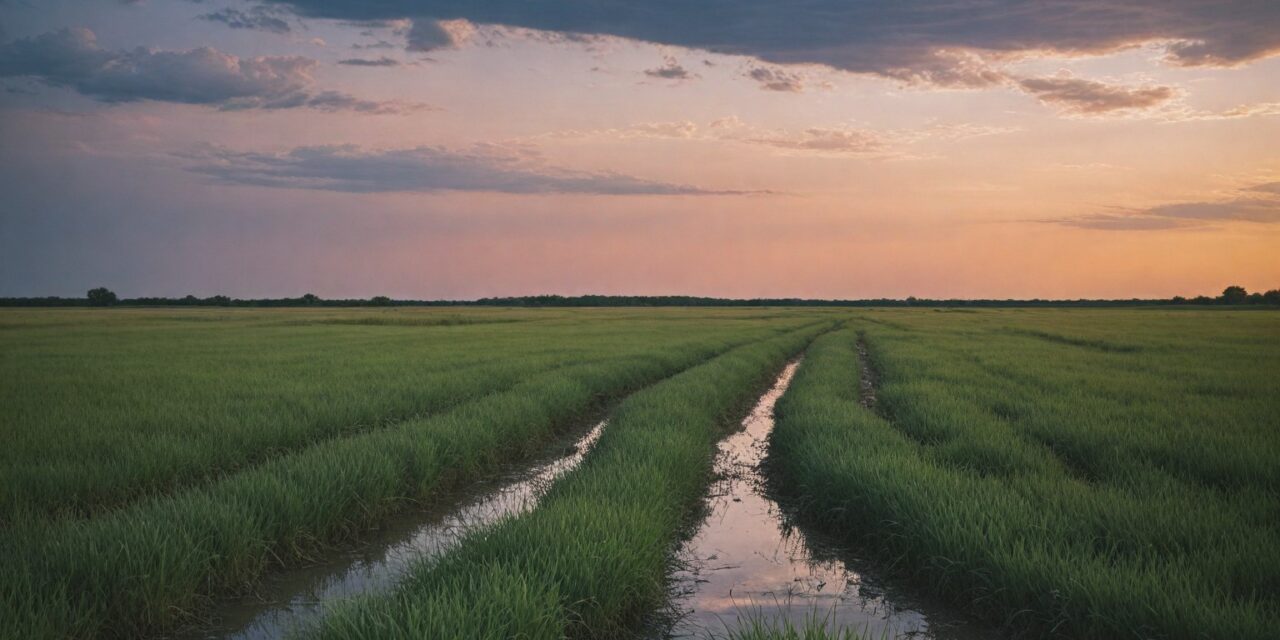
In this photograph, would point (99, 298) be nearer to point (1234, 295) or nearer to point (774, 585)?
point (774, 585)

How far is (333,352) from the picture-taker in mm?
20391

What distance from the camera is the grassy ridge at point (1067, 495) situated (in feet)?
12.2

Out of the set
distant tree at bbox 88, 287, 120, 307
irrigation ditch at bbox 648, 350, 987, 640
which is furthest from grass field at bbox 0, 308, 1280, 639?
distant tree at bbox 88, 287, 120, 307

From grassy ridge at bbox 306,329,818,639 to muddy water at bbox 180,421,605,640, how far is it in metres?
0.50

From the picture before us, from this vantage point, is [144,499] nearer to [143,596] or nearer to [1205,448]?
[143,596]

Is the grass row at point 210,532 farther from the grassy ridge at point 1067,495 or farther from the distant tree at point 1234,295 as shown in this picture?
the distant tree at point 1234,295

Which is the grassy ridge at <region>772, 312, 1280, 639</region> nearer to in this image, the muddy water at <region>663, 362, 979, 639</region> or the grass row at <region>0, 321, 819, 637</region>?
the muddy water at <region>663, 362, 979, 639</region>

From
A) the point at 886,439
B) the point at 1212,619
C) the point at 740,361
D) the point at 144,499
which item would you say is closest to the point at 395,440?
the point at 144,499

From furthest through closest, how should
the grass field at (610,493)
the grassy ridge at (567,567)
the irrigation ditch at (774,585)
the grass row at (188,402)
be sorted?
the grass row at (188,402), the irrigation ditch at (774,585), the grass field at (610,493), the grassy ridge at (567,567)

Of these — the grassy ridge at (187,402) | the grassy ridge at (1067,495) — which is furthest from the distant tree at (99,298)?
the grassy ridge at (1067,495)

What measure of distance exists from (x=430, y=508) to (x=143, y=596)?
2.79 m

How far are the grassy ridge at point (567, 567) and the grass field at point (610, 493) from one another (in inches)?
0.9

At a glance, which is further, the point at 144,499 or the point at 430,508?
the point at 430,508

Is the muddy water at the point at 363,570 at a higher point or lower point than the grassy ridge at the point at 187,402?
lower
